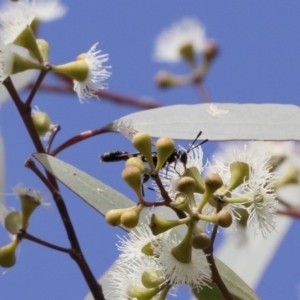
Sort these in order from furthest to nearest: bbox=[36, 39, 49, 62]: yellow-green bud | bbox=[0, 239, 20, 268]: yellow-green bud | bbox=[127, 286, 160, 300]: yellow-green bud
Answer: bbox=[36, 39, 49, 62]: yellow-green bud < bbox=[0, 239, 20, 268]: yellow-green bud < bbox=[127, 286, 160, 300]: yellow-green bud

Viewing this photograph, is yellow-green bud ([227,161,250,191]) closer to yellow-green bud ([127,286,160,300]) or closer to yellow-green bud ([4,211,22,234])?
yellow-green bud ([127,286,160,300])

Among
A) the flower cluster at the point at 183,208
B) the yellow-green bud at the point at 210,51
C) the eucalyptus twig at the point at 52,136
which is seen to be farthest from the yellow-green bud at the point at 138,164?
the yellow-green bud at the point at 210,51

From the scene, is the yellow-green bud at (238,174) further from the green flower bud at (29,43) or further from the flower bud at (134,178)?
the green flower bud at (29,43)

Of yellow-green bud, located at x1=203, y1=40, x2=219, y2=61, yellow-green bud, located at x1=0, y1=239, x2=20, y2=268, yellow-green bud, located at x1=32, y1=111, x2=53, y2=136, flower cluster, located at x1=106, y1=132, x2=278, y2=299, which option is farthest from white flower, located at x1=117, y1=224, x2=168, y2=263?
yellow-green bud, located at x1=203, y1=40, x2=219, y2=61

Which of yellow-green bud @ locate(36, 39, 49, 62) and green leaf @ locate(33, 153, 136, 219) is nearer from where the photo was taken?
green leaf @ locate(33, 153, 136, 219)

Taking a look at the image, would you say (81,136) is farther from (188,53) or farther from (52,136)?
(188,53)

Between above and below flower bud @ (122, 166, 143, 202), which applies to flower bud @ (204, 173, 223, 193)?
above

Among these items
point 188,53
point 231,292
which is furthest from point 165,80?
point 231,292
